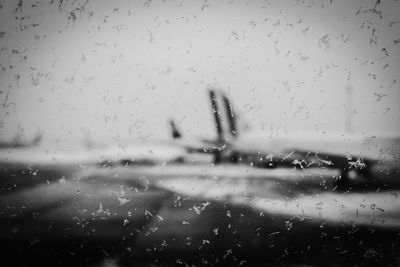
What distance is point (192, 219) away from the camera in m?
1.11

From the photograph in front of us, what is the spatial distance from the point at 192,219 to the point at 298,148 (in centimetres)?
45

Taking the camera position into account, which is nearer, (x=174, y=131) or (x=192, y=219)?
(x=174, y=131)

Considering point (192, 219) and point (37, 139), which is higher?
point (37, 139)

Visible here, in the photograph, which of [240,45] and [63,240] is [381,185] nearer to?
[240,45]

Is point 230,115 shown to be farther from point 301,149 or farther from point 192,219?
point 192,219

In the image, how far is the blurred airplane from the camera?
94 cm

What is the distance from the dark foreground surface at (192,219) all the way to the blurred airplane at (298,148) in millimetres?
52

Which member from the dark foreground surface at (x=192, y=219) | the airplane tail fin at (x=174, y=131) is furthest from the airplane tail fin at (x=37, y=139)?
the airplane tail fin at (x=174, y=131)

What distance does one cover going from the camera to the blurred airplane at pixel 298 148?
944 millimetres

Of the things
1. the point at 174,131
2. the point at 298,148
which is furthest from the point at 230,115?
the point at 298,148

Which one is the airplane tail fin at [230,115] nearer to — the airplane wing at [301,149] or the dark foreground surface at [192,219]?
the airplane wing at [301,149]

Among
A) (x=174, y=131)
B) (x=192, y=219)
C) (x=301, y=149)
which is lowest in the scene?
(x=192, y=219)

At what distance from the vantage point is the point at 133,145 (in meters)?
0.97

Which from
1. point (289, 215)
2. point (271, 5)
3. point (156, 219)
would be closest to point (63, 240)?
point (156, 219)
